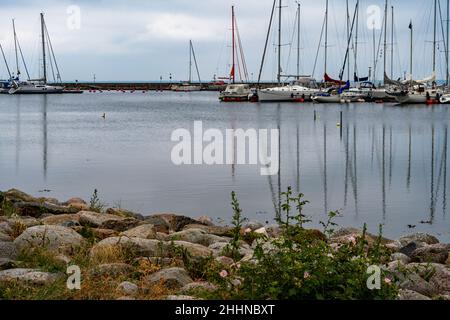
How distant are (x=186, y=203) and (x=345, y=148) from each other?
60.2 feet

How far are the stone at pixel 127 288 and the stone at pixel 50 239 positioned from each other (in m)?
2.21

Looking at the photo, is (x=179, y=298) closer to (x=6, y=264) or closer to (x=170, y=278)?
(x=170, y=278)

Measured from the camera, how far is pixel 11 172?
26.1 meters

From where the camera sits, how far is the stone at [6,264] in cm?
844

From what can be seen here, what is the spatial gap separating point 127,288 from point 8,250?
240cm

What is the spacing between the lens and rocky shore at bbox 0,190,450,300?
7770mm

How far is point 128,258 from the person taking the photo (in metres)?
9.50

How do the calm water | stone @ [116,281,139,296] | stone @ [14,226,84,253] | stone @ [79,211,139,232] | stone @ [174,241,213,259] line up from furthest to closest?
1. the calm water
2. stone @ [79,211,139,232]
3. stone @ [14,226,84,253]
4. stone @ [174,241,213,259]
5. stone @ [116,281,139,296]

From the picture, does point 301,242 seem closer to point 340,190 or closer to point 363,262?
point 363,262

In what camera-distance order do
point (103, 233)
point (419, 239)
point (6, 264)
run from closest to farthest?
point (6, 264) < point (103, 233) < point (419, 239)

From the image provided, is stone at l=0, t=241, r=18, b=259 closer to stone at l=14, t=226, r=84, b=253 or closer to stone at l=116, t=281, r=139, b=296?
stone at l=14, t=226, r=84, b=253

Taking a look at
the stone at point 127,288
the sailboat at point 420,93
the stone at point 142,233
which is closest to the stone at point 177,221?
the stone at point 142,233

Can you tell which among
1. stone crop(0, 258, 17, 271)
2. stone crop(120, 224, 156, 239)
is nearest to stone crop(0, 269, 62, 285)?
stone crop(0, 258, 17, 271)
